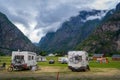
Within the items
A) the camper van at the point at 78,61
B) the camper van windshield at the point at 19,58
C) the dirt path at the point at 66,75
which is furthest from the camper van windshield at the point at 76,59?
the camper van windshield at the point at 19,58

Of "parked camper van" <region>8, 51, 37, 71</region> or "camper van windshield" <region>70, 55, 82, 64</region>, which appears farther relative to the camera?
"parked camper van" <region>8, 51, 37, 71</region>

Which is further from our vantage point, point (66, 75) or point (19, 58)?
point (19, 58)

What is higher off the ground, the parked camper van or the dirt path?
the parked camper van

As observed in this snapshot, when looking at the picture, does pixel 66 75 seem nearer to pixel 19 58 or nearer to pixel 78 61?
pixel 78 61

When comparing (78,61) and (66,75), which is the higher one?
(78,61)

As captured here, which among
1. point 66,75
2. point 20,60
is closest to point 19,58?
point 20,60

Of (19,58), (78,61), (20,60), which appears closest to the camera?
(78,61)

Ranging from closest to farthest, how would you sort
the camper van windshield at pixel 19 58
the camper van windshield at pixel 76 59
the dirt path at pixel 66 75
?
the dirt path at pixel 66 75, the camper van windshield at pixel 76 59, the camper van windshield at pixel 19 58

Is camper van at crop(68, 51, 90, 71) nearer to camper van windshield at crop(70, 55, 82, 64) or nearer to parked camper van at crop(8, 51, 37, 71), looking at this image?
camper van windshield at crop(70, 55, 82, 64)

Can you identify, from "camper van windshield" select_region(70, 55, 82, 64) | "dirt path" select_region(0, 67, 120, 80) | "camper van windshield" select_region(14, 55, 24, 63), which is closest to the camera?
"dirt path" select_region(0, 67, 120, 80)

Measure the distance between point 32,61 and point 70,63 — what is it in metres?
10.2

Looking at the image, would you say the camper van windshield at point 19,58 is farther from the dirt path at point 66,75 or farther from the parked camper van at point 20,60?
the dirt path at point 66,75

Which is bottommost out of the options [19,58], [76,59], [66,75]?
[66,75]

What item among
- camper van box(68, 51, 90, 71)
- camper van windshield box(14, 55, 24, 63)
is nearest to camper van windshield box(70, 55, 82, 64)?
camper van box(68, 51, 90, 71)
